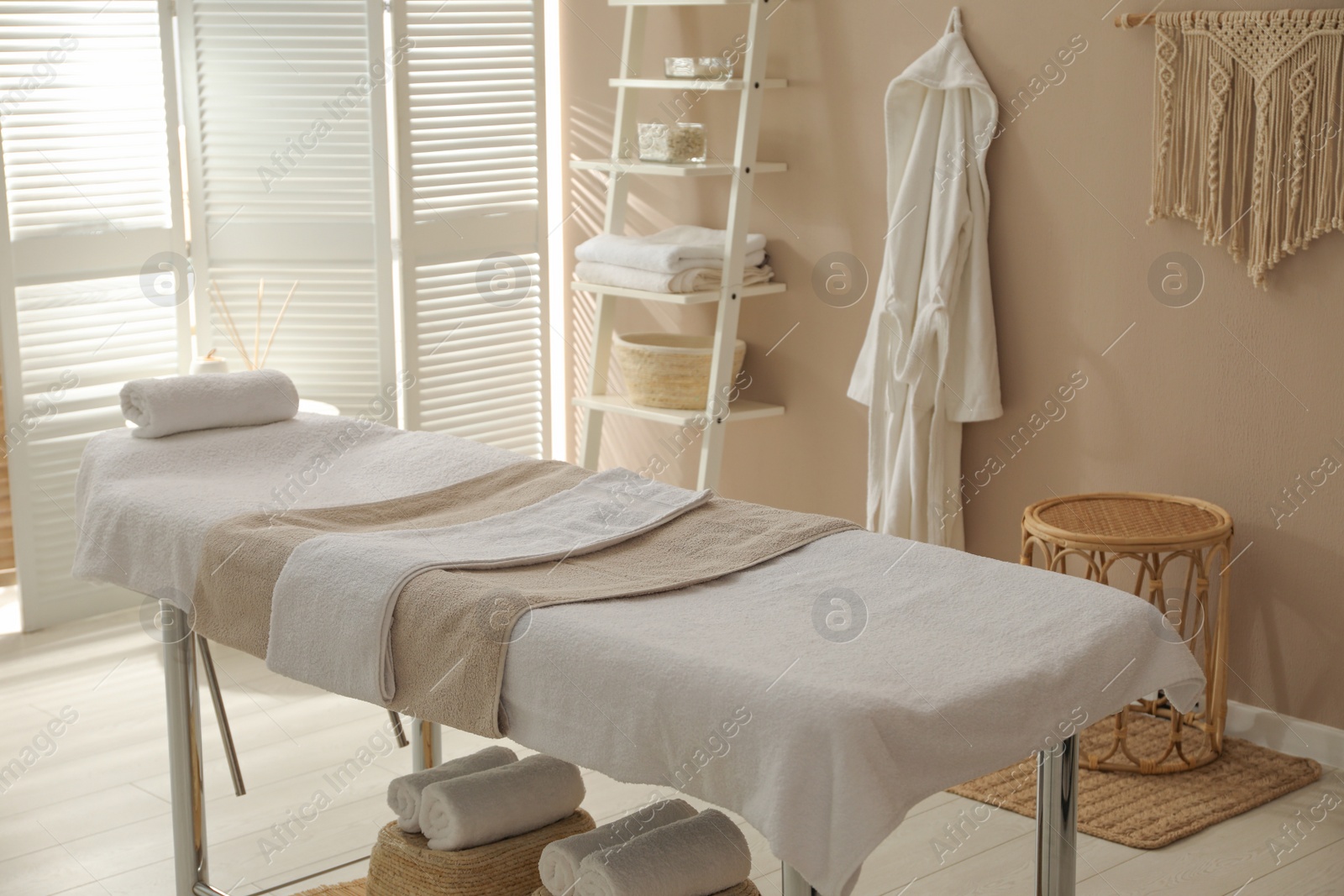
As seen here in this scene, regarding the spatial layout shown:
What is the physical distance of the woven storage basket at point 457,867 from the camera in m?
1.94

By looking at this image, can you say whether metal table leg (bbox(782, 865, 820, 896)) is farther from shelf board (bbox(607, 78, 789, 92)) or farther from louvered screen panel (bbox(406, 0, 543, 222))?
louvered screen panel (bbox(406, 0, 543, 222))

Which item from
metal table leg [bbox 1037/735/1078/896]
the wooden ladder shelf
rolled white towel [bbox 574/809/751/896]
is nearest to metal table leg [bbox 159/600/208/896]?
rolled white towel [bbox 574/809/751/896]

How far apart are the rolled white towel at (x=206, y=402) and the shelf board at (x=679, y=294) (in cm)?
116

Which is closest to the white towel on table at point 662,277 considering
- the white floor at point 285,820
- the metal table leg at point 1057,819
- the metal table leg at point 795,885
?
the white floor at point 285,820

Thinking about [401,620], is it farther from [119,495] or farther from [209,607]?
[119,495]

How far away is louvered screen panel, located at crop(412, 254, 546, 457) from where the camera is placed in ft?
12.7

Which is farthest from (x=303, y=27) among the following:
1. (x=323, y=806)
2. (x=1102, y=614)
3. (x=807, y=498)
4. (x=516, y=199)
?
(x=1102, y=614)

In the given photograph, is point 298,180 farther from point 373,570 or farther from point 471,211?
point 373,570

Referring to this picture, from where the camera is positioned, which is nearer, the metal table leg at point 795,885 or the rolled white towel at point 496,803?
the metal table leg at point 795,885

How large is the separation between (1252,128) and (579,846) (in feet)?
5.92

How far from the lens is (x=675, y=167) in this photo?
3369mm

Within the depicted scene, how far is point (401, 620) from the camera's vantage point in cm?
162

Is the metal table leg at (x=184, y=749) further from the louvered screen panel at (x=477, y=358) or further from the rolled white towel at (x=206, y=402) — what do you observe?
the louvered screen panel at (x=477, y=358)

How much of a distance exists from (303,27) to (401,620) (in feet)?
7.70
